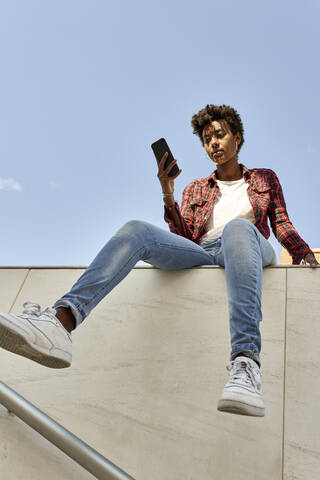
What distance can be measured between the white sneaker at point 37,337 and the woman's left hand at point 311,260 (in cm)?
89

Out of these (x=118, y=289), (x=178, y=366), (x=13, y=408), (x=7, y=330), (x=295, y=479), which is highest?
(x=118, y=289)

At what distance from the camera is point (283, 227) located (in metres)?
1.80

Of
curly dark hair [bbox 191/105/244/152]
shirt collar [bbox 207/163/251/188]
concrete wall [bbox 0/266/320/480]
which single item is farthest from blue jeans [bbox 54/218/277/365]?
curly dark hair [bbox 191/105/244/152]

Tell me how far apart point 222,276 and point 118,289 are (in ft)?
1.41

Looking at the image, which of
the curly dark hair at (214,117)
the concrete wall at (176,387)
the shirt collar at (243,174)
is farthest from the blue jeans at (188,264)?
the curly dark hair at (214,117)

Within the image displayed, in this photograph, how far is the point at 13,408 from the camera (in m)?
1.20

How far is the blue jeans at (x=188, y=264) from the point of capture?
1.17m

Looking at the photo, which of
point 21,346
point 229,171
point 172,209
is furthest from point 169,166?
point 21,346

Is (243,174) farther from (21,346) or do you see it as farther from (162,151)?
(21,346)

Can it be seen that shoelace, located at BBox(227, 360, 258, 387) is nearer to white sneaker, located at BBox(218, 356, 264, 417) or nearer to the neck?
white sneaker, located at BBox(218, 356, 264, 417)

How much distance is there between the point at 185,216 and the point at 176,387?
0.86 metres

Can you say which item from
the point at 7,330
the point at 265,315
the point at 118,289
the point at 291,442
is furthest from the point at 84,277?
the point at 291,442

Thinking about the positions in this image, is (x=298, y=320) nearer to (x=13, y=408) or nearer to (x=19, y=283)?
(x=13, y=408)

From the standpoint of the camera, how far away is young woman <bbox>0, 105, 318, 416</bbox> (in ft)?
3.50
